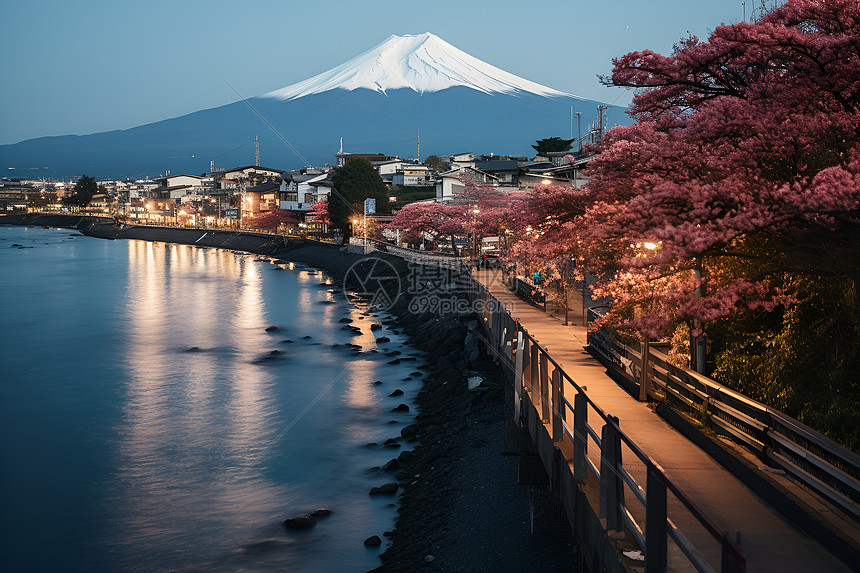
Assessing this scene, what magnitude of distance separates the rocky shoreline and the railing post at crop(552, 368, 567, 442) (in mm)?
3664

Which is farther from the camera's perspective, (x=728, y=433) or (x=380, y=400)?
(x=380, y=400)

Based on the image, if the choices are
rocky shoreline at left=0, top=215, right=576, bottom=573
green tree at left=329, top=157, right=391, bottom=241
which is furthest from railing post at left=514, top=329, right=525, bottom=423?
green tree at left=329, top=157, right=391, bottom=241

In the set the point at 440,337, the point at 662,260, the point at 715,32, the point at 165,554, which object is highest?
the point at 715,32

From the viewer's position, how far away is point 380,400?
2748 centimetres

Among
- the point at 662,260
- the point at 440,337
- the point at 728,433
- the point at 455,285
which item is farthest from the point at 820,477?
the point at 455,285

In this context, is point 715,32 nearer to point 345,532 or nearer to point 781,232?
point 781,232

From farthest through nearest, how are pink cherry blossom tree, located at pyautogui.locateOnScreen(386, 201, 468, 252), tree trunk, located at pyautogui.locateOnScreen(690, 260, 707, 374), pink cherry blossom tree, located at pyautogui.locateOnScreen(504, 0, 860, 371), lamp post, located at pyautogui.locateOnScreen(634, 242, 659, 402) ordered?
pink cherry blossom tree, located at pyautogui.locateOnScreen(386, 201, 468, 252) → lamp post, located at pyautogui.locateOnScreen(634, 242, 659, 402) → tree trunk, located at pyautogui.locateOnScreen(690, 260, 707, 374) → pink cherry blossom tree, located at pyautogui.locateOnScreen(504, 0, 860, 371)

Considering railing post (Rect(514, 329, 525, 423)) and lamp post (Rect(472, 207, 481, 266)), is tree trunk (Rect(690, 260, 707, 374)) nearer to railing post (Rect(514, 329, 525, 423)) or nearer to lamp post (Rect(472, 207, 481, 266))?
railing post (Rect(514, 329, 525, 423))

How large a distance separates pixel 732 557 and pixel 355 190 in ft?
256

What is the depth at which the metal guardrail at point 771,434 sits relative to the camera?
22.7 ft

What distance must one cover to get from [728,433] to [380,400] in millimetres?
19173

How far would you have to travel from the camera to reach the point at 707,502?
756cm

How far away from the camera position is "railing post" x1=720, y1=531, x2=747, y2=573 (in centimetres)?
375

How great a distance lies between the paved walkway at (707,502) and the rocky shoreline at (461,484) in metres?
2.78
